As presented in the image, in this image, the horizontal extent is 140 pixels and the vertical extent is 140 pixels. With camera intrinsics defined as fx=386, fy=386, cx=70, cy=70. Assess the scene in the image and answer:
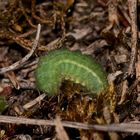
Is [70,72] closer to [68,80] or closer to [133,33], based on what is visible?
[68,80]

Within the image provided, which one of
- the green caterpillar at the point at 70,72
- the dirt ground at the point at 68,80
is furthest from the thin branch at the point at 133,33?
the green caterpillar at the point at 70,72

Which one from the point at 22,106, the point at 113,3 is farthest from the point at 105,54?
the point at 22,106

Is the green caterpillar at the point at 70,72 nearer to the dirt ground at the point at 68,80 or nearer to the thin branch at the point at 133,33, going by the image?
the dirt ground at the point at 68,80

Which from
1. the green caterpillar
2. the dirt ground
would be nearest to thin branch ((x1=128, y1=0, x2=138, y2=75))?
the dirt ground

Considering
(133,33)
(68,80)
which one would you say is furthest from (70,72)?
(133,33)

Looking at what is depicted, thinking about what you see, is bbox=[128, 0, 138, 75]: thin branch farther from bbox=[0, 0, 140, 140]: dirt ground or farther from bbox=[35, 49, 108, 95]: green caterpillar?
bbox=[35, 49, 108, 95]: green caterpillar

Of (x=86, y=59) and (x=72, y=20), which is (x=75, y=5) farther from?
(x=86, y=59)
